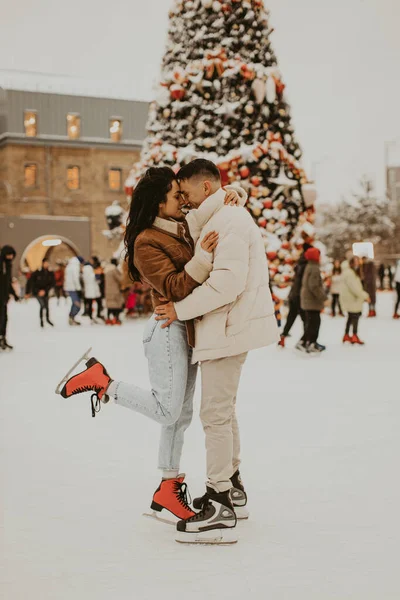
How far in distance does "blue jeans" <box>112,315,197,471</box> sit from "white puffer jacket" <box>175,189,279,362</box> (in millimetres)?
125

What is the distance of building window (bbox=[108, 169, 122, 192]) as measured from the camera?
4569 cm

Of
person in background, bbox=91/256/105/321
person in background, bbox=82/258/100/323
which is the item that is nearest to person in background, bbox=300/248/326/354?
person in background, bbox=82/258/100/323

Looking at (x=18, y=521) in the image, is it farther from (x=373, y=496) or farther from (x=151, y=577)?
(x=373, y=496)

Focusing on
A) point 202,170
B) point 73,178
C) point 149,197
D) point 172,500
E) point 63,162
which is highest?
point 63,162

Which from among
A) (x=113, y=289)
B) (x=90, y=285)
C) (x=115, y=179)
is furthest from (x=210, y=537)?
(x=115, y=179)

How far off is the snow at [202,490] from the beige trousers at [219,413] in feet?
1.01

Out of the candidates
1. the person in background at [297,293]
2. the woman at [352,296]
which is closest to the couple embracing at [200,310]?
the person in background at [297,293]

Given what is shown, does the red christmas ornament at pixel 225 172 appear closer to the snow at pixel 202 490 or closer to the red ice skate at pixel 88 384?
the snow at pixel 202 490

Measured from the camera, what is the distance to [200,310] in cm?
349

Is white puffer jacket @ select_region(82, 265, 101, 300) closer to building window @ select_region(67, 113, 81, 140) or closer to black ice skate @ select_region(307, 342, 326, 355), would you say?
black ice skate @ select_region(307, 342, 326, 355)

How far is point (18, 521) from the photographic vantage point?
3.78 meters

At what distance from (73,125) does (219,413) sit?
43980 millimetres

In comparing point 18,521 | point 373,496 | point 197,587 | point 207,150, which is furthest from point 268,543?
point 207,150

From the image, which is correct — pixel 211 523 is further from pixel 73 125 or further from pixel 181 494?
pixel 73 125
